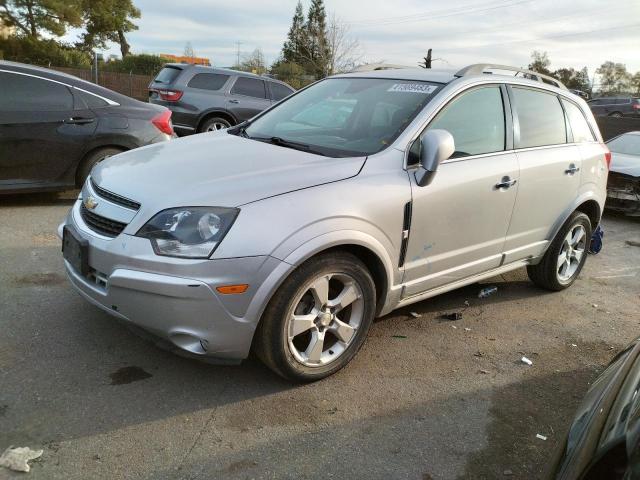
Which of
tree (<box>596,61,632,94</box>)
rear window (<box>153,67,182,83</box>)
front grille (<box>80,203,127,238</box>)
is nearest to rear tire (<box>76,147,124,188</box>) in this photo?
front grille (<box>80,203,127,238</box>)

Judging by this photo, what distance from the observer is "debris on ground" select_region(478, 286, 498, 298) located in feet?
15.8

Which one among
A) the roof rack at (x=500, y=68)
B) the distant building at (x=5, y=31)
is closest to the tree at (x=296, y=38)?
the distant building at (x=5, y=31)

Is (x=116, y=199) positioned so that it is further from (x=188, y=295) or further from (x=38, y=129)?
(x=38, y=129)

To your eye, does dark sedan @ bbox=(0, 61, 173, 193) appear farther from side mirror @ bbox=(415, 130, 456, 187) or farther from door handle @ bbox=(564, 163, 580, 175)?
door handle @ bbox=(564, 163, 580, 175)

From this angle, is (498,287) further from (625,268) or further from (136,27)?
(136,27)

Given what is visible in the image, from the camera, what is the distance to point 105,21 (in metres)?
42.2

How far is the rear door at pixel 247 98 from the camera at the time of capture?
39.2 ft

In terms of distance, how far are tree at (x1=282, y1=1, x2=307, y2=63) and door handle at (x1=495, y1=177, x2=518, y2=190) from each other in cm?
6006

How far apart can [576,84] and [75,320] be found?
224 feet

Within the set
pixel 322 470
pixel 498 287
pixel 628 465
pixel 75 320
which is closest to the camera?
pixel 628 465

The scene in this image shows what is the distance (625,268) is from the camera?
20.4 feet

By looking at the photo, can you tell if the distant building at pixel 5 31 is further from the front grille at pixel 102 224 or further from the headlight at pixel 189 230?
the headlight at pixel 189 230

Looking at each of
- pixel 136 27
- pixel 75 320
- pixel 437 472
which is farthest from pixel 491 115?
pixel 136 27

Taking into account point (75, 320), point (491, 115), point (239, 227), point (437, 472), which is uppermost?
point (491, 115)
